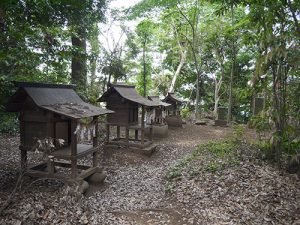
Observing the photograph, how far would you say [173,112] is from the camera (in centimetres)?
1902

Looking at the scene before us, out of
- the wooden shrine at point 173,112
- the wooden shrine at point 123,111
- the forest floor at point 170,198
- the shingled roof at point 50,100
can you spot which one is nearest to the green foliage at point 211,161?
the forest floor at point 170,198

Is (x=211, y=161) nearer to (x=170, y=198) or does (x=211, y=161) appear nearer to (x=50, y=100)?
(x=170, y=198)

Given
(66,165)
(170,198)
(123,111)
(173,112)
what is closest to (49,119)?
(66,165)

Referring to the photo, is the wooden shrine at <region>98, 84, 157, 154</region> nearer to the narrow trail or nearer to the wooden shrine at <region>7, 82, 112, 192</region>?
the narrow trail

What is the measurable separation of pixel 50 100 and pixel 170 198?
382 centimetres

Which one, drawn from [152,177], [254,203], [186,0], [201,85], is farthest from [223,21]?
[254,203]

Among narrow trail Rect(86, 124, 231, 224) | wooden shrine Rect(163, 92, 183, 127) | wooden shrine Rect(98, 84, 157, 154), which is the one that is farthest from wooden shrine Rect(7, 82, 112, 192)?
wooden shrine Rect(163, 92, 183, 127)

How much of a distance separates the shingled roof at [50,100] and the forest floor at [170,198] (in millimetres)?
1803

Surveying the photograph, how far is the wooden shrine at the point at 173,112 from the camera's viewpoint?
17719 millimetres

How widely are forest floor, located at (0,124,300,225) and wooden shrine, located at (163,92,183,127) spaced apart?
29.6 feet

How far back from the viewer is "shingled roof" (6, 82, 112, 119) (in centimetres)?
603

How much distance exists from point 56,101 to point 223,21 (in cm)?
1760

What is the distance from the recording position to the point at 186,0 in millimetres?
19062

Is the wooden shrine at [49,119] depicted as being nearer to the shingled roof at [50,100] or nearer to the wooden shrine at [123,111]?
the shingled roof at [50,100]
